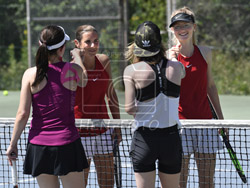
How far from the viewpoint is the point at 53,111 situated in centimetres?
288

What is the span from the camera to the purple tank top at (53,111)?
2.87 m

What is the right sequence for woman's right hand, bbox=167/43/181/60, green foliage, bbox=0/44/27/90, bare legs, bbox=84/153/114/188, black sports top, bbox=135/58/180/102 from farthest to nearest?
green foliage, bbox=0/44/27/90
bare legs, bbox=84/153/114/188
woman's right hand, bbox=167/43/181/60
black sports top, bbox=135/58/180/102

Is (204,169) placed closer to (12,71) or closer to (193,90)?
(193,90)

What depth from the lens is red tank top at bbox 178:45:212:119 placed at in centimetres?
354

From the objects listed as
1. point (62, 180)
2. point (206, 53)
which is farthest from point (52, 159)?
point (206, 53)

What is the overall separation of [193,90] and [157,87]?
780 millimetres

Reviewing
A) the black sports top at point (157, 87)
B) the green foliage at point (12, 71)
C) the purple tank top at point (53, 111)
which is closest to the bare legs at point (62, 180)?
the purple tank top at point (53, 111)

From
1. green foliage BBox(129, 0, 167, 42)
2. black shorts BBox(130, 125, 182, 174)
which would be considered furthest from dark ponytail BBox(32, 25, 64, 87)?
green foliage BBox(129, 0, 167, 42)

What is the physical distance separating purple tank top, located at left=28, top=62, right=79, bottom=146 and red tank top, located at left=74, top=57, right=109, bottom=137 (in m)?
0.60

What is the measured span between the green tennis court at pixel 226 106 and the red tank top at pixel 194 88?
468cm

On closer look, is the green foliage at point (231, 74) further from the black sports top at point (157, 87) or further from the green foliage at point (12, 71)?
the black sports top at point (157, 87)

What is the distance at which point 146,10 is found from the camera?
13492 millimetres

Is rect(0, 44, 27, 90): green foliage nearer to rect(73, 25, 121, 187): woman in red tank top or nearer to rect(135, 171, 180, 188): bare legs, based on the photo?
rect(73, 25, 121, 187): woman in red tank top

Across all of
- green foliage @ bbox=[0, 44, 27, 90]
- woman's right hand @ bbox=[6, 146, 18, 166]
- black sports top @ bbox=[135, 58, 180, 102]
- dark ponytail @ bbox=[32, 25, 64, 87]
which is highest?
dark ponytail @ bbox=[32, 25, 64, 87]
